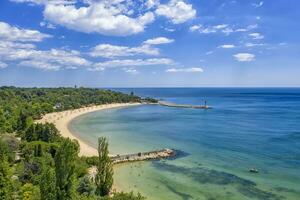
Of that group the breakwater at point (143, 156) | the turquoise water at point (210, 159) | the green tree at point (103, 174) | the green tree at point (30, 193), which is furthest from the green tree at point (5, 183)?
the breakwater at point (143, 156)

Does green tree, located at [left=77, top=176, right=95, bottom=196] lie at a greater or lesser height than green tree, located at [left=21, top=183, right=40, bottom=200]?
lesser

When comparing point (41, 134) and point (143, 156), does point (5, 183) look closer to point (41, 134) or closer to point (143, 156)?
point (143, 156)

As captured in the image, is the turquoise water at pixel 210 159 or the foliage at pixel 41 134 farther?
the foliage at pixel 41 134

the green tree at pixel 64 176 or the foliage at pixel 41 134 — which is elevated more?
the green tree at pixel 64 176

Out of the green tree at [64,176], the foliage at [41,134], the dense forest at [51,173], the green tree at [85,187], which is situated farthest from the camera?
the foliage at [41,134]

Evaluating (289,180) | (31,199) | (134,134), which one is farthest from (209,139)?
(31,199)

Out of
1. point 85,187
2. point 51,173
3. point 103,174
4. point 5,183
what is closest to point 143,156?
point 103,174

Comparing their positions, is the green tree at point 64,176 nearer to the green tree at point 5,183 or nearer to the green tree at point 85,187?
the green tree at point 5,183

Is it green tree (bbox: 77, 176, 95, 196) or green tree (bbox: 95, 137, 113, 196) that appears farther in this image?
green tree (bbox: 95, 137, 113, 196)

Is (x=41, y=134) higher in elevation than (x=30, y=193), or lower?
higher

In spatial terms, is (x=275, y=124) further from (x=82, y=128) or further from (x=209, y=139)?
(x=82, y=128)

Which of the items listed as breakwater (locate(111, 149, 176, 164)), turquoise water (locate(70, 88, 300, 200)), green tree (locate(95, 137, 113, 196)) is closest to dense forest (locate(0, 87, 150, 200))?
green tree (locate(95, 137, 113, 196))

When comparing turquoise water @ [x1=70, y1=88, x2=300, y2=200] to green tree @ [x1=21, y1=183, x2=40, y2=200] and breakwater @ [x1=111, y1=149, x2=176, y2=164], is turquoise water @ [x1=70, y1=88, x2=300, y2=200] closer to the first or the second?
breakwater @ [x1=111, y1=149, x2=176, y2=164]
